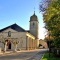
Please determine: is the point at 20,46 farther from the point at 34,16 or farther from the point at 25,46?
the point at 34,16

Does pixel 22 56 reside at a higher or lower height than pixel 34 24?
lower

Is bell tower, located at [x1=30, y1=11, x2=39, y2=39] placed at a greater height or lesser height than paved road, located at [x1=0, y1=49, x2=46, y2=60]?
greater

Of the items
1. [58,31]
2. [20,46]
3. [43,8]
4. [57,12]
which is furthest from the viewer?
[20,46]

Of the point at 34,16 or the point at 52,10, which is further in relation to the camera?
the point at 34,16

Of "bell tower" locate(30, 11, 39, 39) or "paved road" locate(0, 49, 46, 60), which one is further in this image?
"bell tower" locate(30, 11, 39, 39)

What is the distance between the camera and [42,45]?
131000 millimetres

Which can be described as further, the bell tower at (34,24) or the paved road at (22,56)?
the bell tower at (34,24)

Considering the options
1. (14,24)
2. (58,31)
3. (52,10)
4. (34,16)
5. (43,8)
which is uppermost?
(34,16)

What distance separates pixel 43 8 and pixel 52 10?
7140 mm

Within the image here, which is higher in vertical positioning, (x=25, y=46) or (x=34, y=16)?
(x=34, y=16)

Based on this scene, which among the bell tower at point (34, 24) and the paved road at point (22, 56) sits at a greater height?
the bell tower at point (34, 24)

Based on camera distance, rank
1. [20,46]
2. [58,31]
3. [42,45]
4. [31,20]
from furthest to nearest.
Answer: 1. [42,45]
2. [31,20]
3. [20,46]
4. [58,31]

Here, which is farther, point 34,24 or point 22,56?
point 34,24

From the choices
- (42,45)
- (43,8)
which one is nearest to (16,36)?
(42,45)
